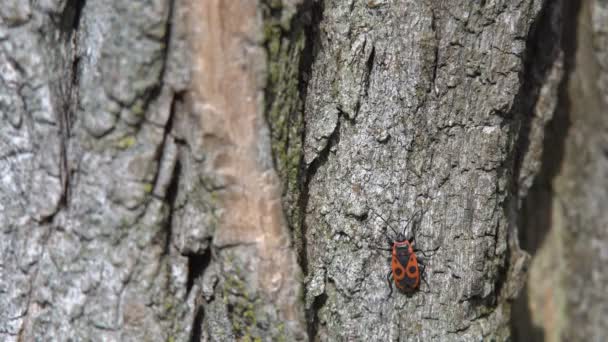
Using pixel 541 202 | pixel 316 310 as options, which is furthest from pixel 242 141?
pixel 541 202

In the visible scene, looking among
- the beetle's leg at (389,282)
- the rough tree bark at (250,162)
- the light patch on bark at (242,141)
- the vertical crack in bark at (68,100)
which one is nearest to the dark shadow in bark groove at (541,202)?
the rough tree bark at (250,162)

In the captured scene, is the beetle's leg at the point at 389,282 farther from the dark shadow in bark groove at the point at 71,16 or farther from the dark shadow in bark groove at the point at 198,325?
the dark shadow in bark groove at the point at 71,16

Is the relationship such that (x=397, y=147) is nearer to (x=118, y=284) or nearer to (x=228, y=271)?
(x=228, y=271)

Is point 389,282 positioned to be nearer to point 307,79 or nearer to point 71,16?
point 307,79

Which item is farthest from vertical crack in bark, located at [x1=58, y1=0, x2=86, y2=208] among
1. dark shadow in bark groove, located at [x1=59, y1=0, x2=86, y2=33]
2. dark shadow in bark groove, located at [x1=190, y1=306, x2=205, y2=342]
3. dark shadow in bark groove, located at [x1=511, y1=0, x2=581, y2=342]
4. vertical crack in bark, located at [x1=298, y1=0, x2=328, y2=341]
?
dark shadow in bark groove, located at [x1=511, y1=0, x2=581, y2=342]

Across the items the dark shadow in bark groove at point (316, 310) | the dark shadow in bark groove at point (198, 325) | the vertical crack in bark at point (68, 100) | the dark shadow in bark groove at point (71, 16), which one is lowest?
the dark shadow in bark groove at point (198, 325)

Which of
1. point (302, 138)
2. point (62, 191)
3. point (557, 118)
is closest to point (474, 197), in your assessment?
point (302, 138)
